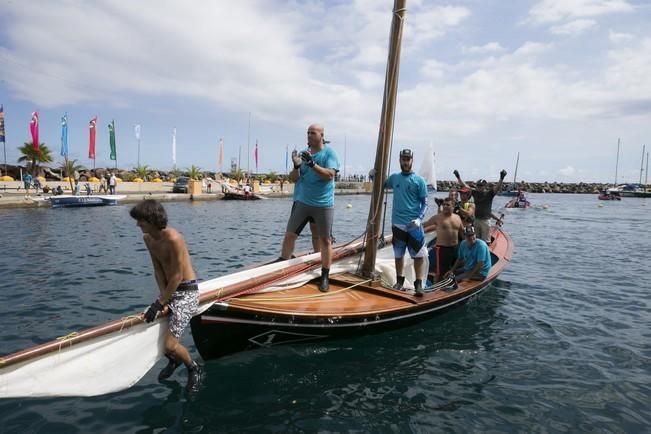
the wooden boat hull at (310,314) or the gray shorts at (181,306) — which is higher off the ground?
the gray shorts at (181,306)

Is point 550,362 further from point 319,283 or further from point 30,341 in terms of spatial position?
point 30,341

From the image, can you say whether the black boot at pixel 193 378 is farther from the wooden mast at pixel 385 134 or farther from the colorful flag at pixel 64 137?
the colorful flag at pixel 64 137

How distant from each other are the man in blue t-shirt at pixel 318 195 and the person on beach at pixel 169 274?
196 centimetres

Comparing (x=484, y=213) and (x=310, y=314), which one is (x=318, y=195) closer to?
(x=310, y=314)

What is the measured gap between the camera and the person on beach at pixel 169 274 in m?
3.90

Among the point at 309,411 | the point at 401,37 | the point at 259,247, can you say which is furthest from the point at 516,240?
the point at 309,411

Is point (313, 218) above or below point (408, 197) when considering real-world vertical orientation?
below

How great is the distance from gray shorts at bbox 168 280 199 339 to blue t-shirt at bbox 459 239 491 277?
557 centimetres

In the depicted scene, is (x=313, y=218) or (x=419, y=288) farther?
(x=419, y=288)

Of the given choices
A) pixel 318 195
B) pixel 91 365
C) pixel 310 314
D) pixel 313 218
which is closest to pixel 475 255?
pixel 313 218

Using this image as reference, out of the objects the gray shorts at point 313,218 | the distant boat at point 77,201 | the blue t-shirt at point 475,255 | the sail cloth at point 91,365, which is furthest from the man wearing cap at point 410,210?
the distant boat at point 77,201

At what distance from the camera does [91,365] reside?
3818 mm

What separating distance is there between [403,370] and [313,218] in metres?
2.44

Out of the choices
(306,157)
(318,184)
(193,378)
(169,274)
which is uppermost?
(306,157)
